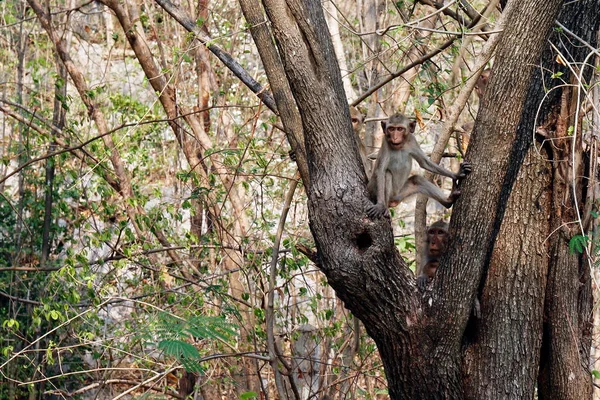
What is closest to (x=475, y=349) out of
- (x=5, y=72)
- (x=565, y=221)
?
(x=565, y=221)

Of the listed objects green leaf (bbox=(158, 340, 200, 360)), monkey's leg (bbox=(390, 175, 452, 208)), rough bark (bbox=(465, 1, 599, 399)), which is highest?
monkey's leg (bbox=(390, 175, 452, 208))

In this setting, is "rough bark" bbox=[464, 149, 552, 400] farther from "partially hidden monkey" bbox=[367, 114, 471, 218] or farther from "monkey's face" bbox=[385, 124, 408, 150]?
"monkey's face" bbox=[385, 124, 408, 150]

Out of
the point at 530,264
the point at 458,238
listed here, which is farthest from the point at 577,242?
the point at 458,238

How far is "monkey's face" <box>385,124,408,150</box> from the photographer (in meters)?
6.99

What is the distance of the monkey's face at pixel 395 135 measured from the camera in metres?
6.99

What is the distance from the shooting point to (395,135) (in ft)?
22.9

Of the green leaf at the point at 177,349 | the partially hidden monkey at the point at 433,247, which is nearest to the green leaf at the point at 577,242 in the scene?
the partially hidden monkey at the point at 433,247

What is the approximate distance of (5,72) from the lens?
40.9 ft

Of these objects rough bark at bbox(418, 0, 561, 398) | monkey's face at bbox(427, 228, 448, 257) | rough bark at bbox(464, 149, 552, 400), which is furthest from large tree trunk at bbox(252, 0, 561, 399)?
monkey's face at bbox(427, 228, 448, 257)

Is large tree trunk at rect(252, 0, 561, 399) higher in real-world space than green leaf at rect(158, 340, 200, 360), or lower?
higher

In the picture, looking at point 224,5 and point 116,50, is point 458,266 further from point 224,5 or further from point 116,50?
point 116,50

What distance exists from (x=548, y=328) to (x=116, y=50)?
13348 millimetres

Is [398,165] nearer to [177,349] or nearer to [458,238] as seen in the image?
[458,238]

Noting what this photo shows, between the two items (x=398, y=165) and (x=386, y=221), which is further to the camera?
(x=398, y=165)
